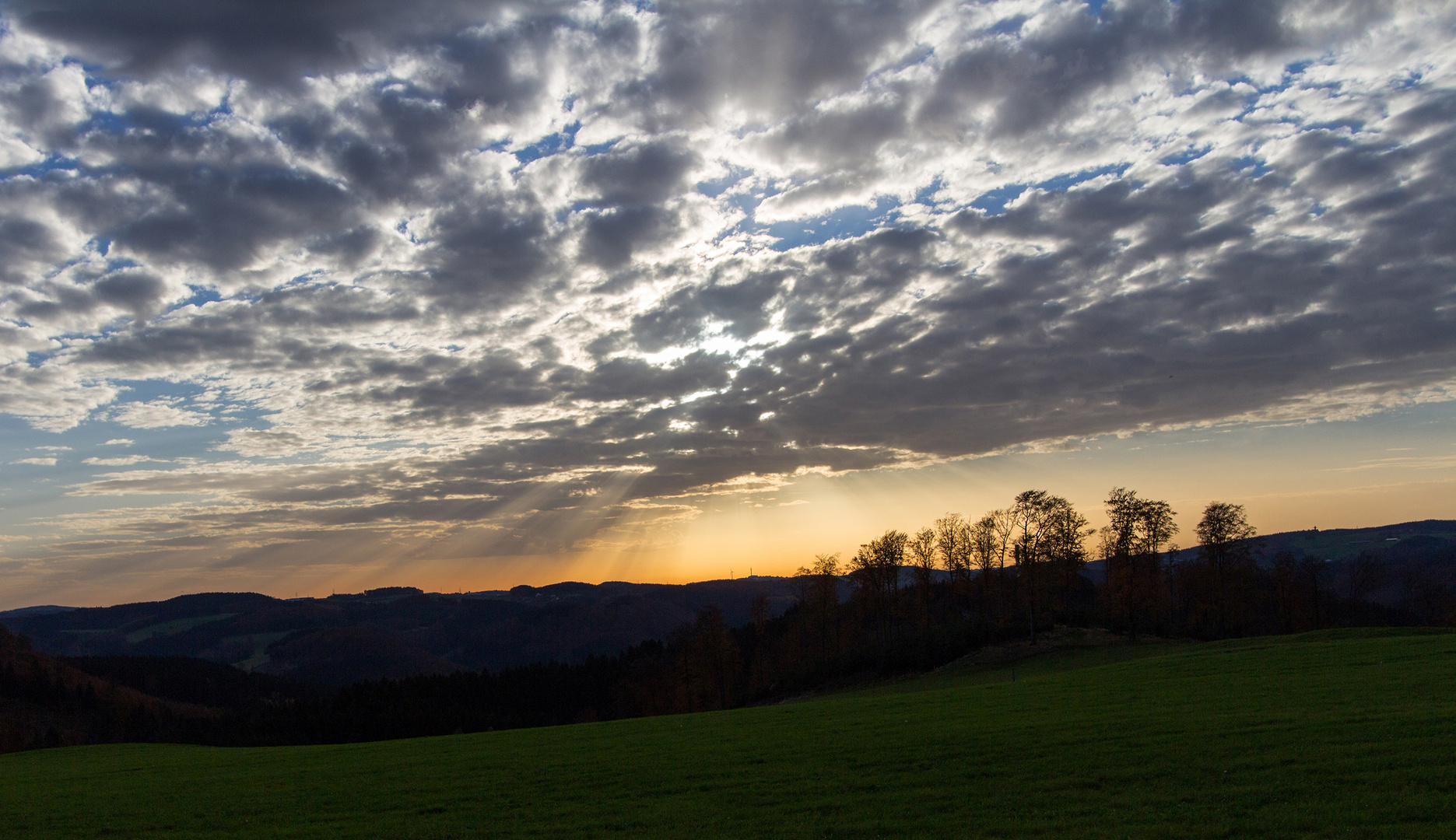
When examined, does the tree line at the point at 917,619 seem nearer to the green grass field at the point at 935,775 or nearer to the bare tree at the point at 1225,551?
the bare tree at the point at 1225,551

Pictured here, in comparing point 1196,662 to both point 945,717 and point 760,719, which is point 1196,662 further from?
point 760,719

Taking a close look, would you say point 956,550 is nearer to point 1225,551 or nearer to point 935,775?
point 1225,551

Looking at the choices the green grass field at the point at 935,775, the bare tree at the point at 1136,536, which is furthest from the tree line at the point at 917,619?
the green grass field at the point at 935,775

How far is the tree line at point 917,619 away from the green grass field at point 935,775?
37578 millimetres

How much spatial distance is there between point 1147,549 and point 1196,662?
40.6m

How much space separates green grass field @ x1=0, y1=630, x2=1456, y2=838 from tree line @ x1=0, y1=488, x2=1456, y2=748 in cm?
3758

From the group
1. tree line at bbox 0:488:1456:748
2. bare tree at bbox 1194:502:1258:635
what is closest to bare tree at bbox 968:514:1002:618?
tree line at bbox 0:488:1456:748

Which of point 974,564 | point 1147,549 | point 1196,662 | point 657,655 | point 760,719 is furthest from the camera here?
point 657,655

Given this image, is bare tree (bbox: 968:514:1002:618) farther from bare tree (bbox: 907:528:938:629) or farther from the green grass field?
the green grass field

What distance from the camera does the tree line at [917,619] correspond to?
7306 centimetres

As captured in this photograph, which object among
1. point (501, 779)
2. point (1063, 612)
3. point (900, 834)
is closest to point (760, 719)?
point (501, 779)

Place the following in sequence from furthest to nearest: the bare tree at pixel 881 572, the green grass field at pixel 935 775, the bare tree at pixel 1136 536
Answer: the bare tree at pixel 881 572
the bare tree at pixel 1136 536
the green grass field at pixel 935 775

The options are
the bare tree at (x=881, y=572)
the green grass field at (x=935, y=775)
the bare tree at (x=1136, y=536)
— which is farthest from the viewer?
the bare tree at (x=881, y=572)

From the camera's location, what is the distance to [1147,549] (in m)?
74.3
